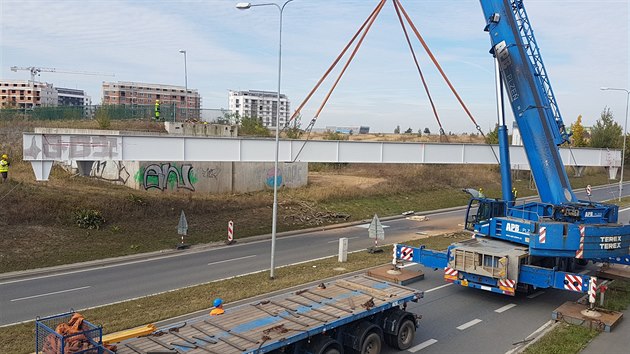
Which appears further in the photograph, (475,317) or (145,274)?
(145,274)

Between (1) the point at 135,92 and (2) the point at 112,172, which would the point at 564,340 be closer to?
(2) the point at 112,172

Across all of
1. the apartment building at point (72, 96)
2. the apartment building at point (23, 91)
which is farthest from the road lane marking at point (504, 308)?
the apartment building at point (72, 96)

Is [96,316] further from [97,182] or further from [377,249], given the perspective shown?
[97,182]

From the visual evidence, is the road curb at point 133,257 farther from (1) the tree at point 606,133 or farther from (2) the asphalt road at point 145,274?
(1) the tree at point 606,133

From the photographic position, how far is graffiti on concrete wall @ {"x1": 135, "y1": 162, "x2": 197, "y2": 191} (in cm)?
3291

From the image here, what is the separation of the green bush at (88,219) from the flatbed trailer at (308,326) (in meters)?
17.2

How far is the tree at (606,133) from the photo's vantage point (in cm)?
6631

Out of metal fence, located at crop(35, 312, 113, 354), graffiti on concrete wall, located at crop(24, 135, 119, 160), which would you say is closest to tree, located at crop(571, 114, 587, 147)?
graffiti on concrete wall, located at crop(24, 135, 119, 160)

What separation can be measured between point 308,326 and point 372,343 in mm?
2240

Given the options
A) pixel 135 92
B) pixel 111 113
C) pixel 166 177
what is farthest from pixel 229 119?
pixel 135 92

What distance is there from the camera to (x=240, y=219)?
30422 millimetres

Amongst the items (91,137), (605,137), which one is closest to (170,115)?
(91,137)

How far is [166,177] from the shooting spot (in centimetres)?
3372

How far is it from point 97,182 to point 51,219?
27.7 feet
